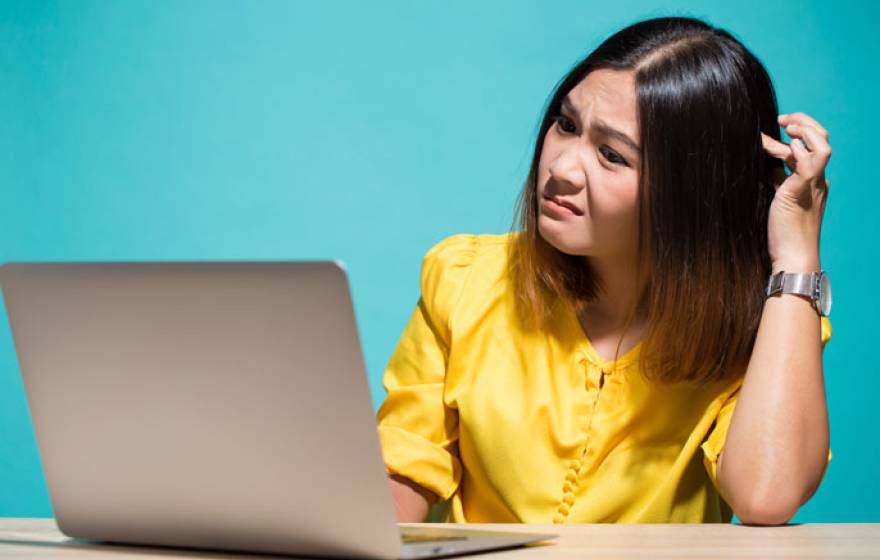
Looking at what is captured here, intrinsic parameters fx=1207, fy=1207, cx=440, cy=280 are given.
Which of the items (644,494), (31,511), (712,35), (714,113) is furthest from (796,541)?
(31,511)

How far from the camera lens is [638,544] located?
93 cm

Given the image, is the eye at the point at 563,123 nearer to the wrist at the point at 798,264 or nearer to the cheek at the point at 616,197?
the cheek at the point at 616,197

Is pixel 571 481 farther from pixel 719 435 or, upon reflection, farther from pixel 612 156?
pixel 612 156

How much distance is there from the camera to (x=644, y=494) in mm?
1445

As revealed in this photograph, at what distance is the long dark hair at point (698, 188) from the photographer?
139cm

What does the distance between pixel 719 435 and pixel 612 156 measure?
0.34 meters

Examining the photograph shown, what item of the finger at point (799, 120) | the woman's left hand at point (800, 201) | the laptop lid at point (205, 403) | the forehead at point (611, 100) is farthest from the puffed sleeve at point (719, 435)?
the laptop lid at point (205, 403)

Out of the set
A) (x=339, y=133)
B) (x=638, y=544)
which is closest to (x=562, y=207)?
(x=638, y=544)

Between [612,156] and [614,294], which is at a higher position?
[612,156]

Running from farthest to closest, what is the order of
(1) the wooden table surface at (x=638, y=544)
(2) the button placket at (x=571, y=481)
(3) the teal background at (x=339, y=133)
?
(3) the teal background at (x=339, y=133) < (2) the button placket at (x=571, y=481) < (1) the wooden table surface at (x=638, y=544)

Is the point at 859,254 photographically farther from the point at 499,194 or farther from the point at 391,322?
the point at 391,322

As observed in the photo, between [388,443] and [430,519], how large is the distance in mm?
135

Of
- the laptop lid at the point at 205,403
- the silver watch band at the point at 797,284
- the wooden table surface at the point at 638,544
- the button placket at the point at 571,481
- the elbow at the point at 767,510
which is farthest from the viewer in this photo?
the button placket at the point at 571,481

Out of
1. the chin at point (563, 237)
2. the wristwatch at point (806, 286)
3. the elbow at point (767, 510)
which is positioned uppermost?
the chin at point (563, 237)
